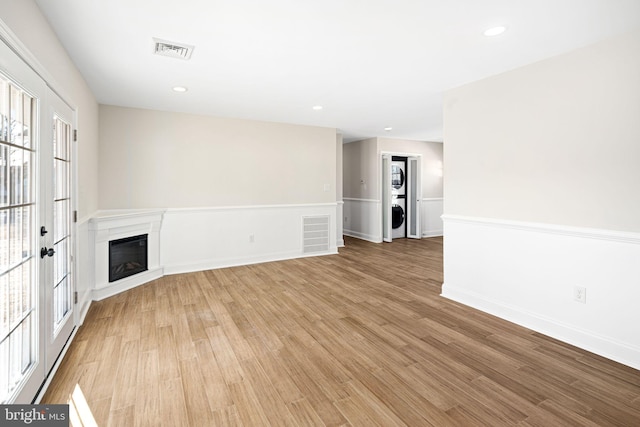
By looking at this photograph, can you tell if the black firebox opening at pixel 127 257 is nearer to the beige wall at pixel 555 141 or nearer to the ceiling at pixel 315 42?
the ceiling at pixel 315 42

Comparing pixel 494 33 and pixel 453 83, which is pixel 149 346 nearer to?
pixel 494 33

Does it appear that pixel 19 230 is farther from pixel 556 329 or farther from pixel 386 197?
pixel 386 197

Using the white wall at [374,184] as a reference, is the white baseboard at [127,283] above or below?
below

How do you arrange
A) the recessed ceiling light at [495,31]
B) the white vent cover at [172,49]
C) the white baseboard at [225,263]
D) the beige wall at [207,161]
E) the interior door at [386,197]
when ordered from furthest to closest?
the interior door at [386,197]
the white baseboard at [225,263]
the beige wall at [207,161]
the white vent cover at [172,49]
the recessed ceiling light at [495,31]

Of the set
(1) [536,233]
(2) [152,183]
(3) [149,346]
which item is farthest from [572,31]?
(2) [152,183]

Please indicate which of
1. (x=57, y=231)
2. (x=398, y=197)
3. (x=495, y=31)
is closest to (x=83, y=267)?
(x=57, y=231)

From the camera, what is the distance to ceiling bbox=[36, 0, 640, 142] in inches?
81.4

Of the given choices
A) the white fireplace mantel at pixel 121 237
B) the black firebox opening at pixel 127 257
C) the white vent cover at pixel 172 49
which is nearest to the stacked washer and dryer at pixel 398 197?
the white fireplace mantel at pixel 121 237

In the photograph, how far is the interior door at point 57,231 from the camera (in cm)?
210

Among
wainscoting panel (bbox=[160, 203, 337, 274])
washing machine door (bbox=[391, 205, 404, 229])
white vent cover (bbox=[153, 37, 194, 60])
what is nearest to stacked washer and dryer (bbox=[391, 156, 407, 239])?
washing machine door (bbox=[391, 205, 404, 229])

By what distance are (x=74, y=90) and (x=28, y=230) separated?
5.57 ft

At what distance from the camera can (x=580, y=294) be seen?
263 centimetres

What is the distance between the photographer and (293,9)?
208 centimetres

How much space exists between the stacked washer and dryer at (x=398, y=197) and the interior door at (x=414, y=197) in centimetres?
10
